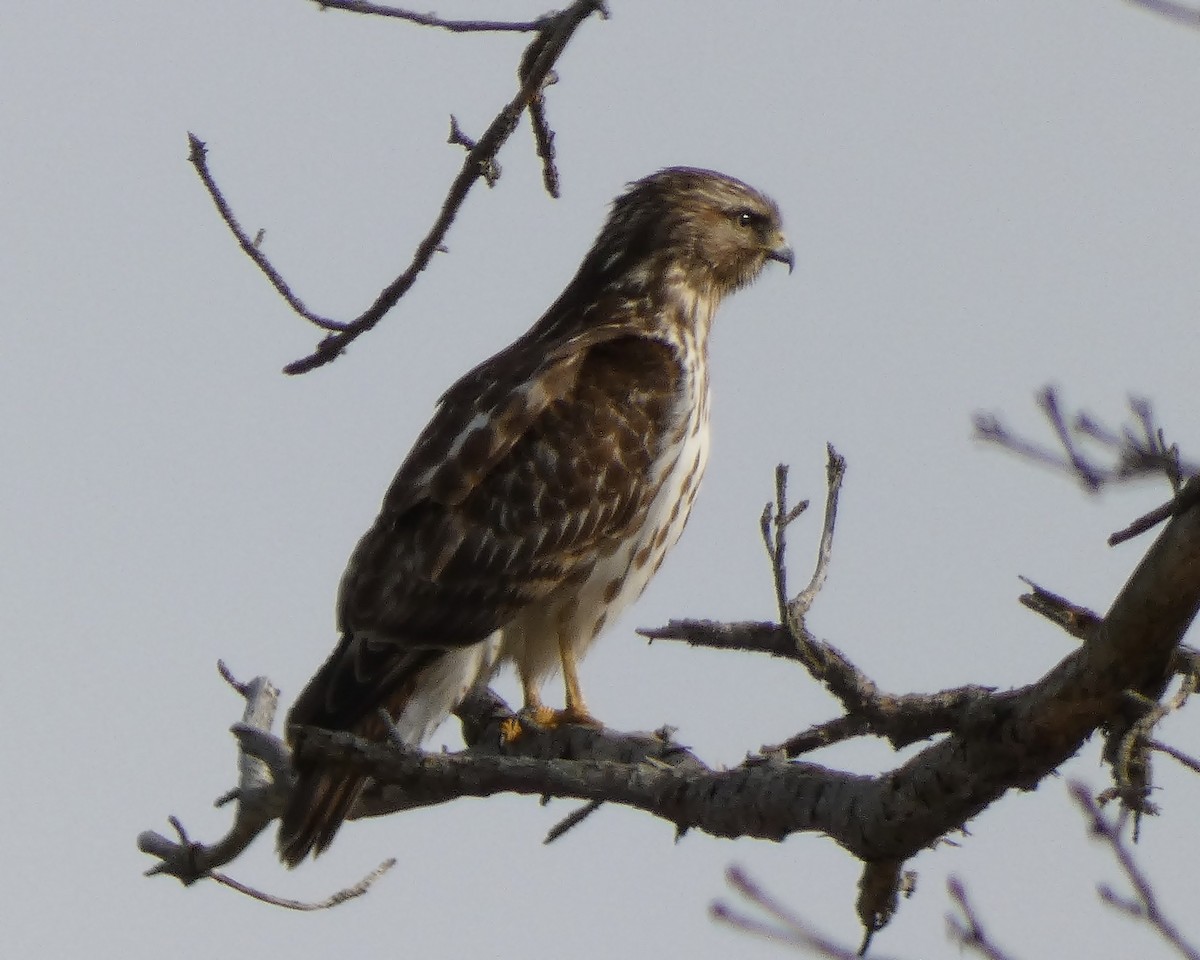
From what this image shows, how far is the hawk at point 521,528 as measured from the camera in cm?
667

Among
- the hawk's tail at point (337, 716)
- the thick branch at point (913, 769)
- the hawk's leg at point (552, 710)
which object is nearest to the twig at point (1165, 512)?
the thick branch at point (913, 769)

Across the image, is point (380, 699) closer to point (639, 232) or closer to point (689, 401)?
point (689, 401)

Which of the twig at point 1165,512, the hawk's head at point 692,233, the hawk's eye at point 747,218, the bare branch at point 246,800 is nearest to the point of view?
the twig at point 1165,512

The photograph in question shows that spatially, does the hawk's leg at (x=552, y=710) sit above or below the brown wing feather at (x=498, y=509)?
below

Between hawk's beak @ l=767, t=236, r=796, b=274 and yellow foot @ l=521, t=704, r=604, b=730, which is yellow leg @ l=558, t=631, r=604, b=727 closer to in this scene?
yellow foot @ l=521, t=704, r=604, b=730

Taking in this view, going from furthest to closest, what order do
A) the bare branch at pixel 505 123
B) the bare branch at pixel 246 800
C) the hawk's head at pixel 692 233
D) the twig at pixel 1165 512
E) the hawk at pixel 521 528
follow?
the hawk's head at pixel 692 233 < the hawk at pixel 521 528 < the bare branch at pixel 246 800 < the bare branch at pixel 505 123 < the twig at pixel 1165 512

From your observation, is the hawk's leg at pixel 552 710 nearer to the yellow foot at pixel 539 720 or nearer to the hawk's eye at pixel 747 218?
the yellow foot at pixel 539 720

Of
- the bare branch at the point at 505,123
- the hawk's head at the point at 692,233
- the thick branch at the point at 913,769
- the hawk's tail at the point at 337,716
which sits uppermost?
the hawk's head at the point at 692,233

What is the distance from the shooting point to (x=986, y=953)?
9.07ft

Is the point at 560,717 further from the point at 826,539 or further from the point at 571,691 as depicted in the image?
the point at 826,539

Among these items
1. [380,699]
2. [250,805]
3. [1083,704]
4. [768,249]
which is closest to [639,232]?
[768,249]

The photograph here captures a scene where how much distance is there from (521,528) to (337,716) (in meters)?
1.00

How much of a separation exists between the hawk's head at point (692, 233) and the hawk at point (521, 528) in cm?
56

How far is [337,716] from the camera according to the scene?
636cm
